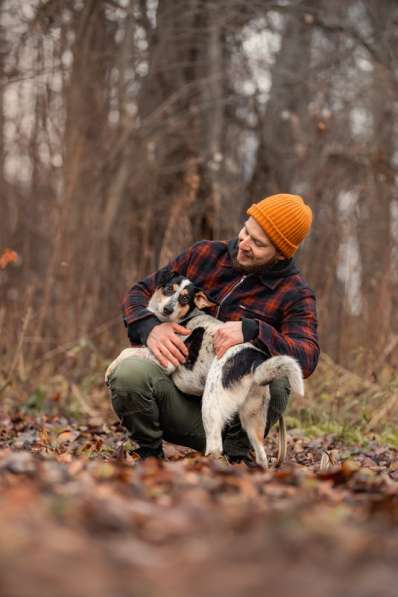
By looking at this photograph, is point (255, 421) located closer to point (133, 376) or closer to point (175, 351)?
point (175, 351)

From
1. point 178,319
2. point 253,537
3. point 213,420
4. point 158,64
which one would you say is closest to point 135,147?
point 158,64

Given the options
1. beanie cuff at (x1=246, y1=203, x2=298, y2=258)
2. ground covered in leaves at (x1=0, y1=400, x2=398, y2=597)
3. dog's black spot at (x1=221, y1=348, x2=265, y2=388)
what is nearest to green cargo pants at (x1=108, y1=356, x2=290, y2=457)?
dog's black spot at (x1=221, y1=348, x2=265, y2=388)

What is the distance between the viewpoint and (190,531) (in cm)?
239

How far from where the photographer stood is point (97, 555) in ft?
6.92

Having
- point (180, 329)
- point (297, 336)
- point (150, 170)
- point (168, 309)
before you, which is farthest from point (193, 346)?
point (150, 170)

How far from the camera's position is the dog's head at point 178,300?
4730mm

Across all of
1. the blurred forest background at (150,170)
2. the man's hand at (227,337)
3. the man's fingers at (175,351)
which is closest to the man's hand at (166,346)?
the man's fingers at (175,351)

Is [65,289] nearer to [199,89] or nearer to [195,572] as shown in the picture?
[199,89]

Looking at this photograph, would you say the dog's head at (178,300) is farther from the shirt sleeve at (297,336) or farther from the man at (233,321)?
the shirt sleeve at (297,336)

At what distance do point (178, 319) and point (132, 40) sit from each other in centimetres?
507

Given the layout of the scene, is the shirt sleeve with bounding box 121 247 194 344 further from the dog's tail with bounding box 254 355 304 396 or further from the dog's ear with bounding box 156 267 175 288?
the dog's tail with bounding box 254 355 304 396

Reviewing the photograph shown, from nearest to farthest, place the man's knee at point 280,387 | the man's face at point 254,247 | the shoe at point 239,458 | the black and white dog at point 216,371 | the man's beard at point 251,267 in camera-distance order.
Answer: the black and white dog at point 216,371 < the man's face at point 254,247 < the man's beard at point 251,267 < the man's knee at point 280,387 < the shoe at point 239,458

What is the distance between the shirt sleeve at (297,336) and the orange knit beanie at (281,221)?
316mm

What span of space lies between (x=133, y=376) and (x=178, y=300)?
48 centimetres
